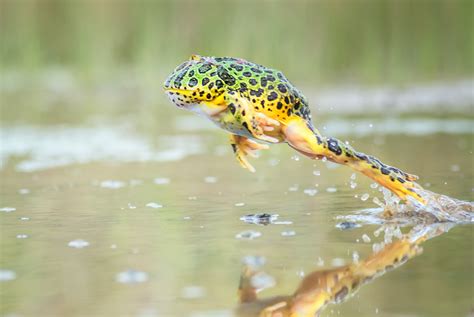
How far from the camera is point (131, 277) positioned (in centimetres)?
598

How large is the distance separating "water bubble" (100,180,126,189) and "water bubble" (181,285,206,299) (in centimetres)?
432

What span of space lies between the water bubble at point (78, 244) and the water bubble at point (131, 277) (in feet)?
2.88

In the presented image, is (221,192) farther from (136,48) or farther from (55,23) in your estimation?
(55,23)

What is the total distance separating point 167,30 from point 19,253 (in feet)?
52.2

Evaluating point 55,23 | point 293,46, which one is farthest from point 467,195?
point 55,23

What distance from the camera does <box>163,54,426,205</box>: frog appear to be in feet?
24.6

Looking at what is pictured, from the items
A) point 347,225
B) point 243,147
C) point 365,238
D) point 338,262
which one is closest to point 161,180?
point 243,147

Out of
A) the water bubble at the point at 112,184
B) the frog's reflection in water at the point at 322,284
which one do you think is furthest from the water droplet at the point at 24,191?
the frog's reflection in water at the point at 322,284

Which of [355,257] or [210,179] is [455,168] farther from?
[355,257]

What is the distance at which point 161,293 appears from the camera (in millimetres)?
5594

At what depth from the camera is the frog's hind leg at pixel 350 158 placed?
754 centimetres

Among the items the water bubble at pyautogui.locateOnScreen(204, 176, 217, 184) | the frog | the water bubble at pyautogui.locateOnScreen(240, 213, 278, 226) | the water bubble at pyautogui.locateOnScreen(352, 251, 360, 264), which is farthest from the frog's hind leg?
the water bubble at pyautogui.locateOnScreen(204, 176, 217, 184)

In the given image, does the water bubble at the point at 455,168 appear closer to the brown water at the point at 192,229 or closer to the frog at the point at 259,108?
the brown water at the point at 192,229

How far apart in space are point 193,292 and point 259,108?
2233 mm
